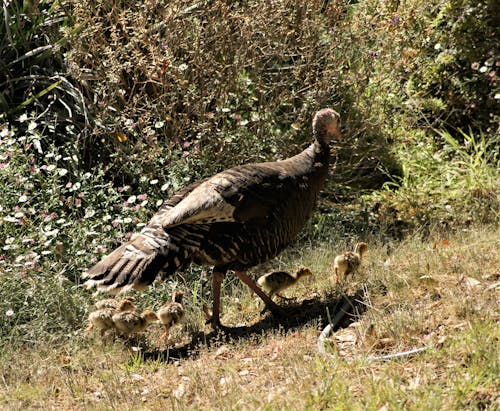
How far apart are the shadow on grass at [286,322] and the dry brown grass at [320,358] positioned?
2 centimetres

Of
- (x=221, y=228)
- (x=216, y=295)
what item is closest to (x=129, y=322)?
(x=216, y=295)

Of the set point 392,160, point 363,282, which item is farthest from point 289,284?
point 392,160

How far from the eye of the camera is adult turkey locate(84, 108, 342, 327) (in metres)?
5.83

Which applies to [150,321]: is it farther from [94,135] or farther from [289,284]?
[94,135]

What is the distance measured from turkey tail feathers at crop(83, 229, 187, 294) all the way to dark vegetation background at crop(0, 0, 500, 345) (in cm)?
81

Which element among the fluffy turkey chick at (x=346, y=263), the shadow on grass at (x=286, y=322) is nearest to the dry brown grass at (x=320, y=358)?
the shadow on grass at (x=286, y=322)

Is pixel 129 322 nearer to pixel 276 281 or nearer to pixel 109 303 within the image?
pixel 109 303

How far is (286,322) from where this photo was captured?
634cm

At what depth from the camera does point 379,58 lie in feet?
27.7

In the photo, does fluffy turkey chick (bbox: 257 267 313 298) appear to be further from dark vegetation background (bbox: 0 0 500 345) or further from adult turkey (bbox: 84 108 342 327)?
dark vegetation background (bbox: 0 0 500 345)

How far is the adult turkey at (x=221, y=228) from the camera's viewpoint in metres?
5.83

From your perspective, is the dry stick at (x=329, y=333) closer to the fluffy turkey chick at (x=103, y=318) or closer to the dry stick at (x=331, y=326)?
the dry stick at (x=331, y=326)

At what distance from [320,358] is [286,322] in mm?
1158

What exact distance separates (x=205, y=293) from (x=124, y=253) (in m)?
1.37
